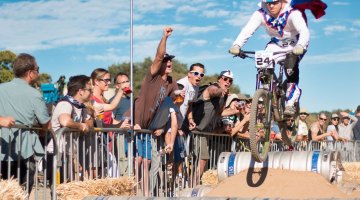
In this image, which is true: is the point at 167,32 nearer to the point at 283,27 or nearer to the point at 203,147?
the point at 283,27

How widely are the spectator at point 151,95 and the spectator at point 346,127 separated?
11.0 meters

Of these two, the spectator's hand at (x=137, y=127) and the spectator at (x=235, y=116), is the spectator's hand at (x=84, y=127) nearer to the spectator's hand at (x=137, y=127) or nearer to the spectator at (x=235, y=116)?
the spectator's hand at (x=137, y=127)

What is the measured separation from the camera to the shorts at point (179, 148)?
34.7ft

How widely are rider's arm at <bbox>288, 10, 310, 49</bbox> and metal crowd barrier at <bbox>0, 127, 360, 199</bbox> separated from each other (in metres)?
2.47

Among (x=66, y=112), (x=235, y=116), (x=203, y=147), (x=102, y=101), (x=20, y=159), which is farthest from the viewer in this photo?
(x=235, y=116)

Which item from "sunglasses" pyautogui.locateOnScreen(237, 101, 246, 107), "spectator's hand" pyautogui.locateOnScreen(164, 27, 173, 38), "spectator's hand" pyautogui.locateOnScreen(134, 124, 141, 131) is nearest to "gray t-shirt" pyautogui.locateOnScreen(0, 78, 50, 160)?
"spectator's hand" pyautogui.locateOnScreen(134, 124, 141, 131)

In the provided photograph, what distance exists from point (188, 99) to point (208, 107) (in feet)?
1.75

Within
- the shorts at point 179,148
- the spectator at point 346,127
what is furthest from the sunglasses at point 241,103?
the spectator at point 346,127

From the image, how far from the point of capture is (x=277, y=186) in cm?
828

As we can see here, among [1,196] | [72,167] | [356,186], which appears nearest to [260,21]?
[356,186]

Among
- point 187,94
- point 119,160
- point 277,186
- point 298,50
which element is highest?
point 298,50

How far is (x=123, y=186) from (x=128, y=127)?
0.89m

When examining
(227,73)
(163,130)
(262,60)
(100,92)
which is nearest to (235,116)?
(227,73)

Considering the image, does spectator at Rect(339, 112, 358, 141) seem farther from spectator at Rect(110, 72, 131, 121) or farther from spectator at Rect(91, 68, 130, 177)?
spectator at Rect(91, 68, 130, 177)
